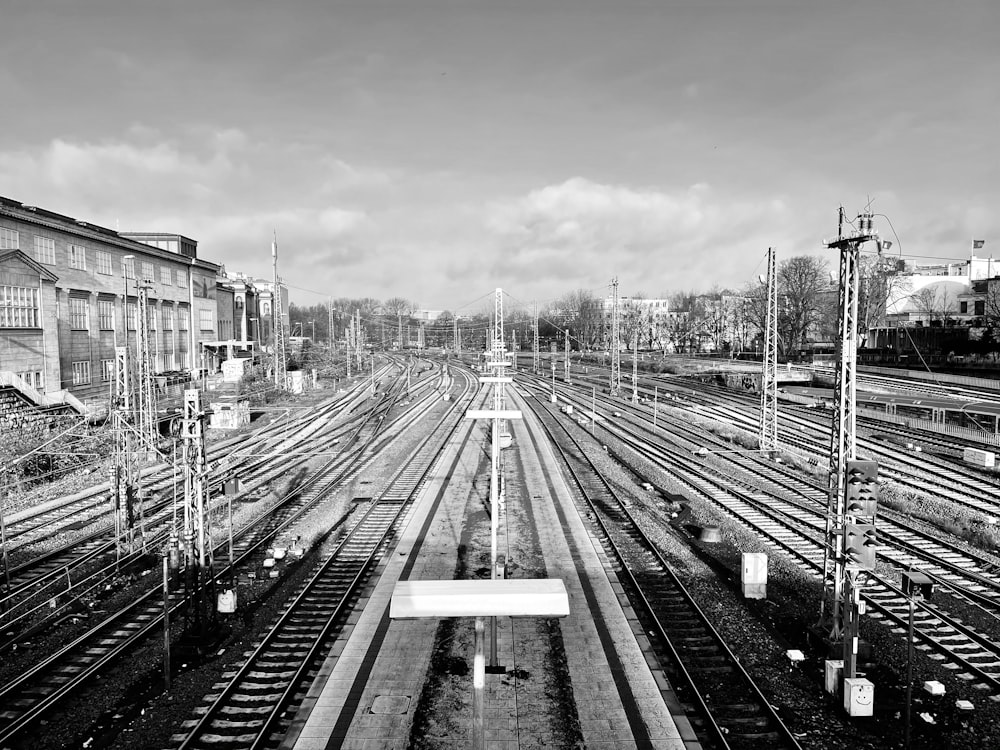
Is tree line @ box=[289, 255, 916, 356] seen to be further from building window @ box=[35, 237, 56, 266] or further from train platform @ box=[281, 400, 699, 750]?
building window @ box=[35, 237, 56, 266]

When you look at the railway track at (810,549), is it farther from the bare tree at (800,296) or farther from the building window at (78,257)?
the bare tree at (800,296)

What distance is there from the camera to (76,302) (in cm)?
4322

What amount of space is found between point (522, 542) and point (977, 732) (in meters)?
10.6

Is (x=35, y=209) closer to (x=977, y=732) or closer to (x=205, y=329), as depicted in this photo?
(x=205, y=329)

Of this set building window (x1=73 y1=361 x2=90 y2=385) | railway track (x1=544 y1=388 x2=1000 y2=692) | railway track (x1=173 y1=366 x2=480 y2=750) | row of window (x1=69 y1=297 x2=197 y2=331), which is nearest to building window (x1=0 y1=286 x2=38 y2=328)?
row of window (x1=69 y1=297 x2=197 y2=331)

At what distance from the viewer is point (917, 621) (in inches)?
524

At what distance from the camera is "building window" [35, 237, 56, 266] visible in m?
39.8

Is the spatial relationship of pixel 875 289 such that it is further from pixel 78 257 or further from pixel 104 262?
pixel 78 257

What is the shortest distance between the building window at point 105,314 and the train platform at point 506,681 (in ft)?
124

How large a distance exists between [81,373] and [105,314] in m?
5.74

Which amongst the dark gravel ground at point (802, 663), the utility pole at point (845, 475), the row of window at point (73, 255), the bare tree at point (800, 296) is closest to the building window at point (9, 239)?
the row of window at point (73, 255)

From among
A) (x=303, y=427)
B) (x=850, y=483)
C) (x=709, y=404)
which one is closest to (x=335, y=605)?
(x=850, y=483)

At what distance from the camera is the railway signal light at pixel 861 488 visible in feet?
35.7

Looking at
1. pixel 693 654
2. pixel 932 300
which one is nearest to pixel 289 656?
pixel 693 654
